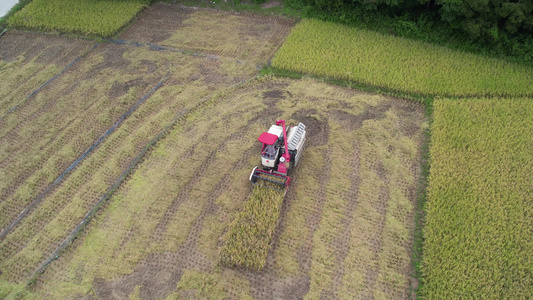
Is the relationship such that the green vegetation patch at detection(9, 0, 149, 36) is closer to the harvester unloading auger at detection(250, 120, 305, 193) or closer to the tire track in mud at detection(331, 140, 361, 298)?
the harvester unloading auger at detection(250, 120, 305, 193)

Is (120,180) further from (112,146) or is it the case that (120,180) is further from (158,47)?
(158,47)

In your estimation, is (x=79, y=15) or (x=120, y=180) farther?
(x=79, y=15)

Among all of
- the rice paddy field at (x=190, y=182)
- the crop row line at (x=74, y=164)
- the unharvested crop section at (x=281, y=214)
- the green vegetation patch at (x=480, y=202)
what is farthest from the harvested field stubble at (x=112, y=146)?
the green vegetation patch at (x=480, y=202)

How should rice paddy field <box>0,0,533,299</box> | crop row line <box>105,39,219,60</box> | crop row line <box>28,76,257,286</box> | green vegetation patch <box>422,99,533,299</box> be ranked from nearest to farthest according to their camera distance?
green vegetation patch <box>422,99,533,299</box> → rice paddy field <box>0,0,533,299</box> → crop row line <box>28,76,257,286</box> → crop row line <box>105,39,219,60</box>

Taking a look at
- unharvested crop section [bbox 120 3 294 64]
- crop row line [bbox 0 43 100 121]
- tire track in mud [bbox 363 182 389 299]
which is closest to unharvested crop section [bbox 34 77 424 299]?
tire track in mud [bbox 363 182 389 299]

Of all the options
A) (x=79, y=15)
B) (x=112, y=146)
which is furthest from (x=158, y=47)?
(x=112, y=146)

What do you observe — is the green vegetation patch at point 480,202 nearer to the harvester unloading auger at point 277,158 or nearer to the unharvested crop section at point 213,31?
the harvester unloading auger at point 277,158
